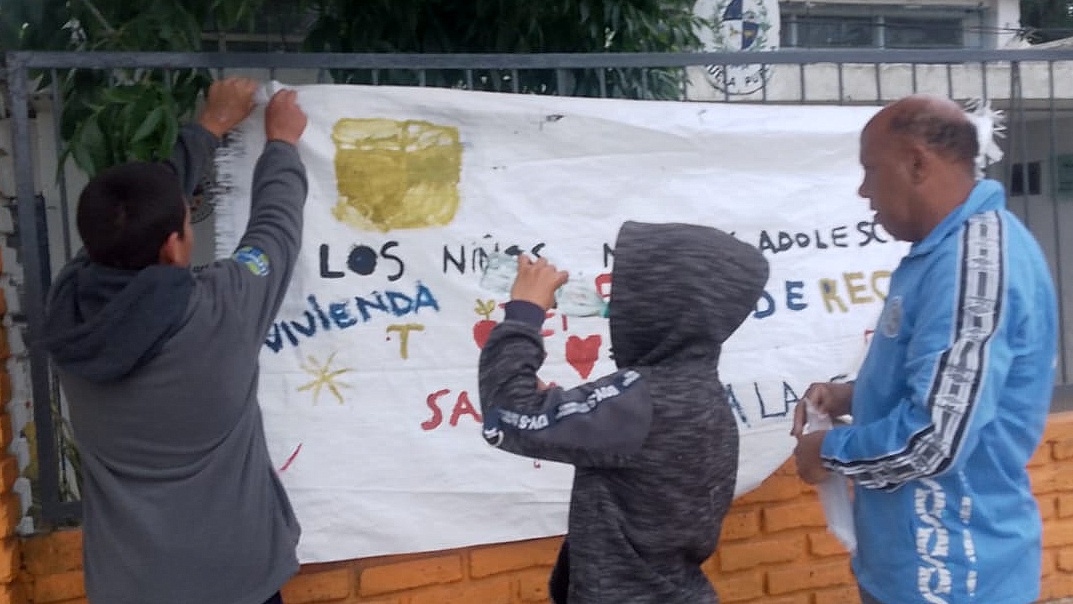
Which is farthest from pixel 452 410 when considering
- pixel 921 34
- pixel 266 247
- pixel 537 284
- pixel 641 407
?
pixel 921 34

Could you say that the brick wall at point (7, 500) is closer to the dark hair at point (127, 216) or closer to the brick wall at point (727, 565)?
the brick wall at point (727, 565)

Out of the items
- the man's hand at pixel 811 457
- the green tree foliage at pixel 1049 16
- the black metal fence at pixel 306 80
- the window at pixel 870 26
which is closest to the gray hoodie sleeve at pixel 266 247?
the black metal fence at pixel 306 80

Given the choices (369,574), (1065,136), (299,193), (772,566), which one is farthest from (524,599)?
(1065,136)

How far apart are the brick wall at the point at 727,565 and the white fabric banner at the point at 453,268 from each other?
0.10 metres

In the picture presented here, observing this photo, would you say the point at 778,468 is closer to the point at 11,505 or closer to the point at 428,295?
the point at 428,295

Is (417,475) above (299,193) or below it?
below

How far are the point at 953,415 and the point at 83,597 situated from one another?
7.26 feet

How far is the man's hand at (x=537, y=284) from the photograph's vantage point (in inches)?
76.8

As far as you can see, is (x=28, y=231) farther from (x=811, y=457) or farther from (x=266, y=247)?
(x=811, y=457)

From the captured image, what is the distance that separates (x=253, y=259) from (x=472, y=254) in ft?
2.61

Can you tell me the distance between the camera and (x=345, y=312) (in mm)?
2736

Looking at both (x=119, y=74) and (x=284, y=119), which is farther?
(x=119, y=74)

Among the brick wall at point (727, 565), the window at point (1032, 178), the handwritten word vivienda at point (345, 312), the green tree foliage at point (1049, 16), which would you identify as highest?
the green tree foliage at point (1049, 16)

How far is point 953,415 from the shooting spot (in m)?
1.83
